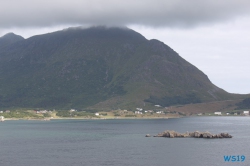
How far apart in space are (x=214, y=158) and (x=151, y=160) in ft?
68.4

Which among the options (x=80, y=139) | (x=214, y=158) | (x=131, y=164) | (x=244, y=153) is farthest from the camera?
(x=80, y=139)

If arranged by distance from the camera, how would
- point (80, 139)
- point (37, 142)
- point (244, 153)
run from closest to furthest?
point (244, 153) → point (37, 142) → point (80, 139)

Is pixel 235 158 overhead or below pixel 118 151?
below

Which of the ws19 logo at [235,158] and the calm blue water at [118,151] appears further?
the ws19 logo at [235,158]

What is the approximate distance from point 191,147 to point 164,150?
46.3 feet

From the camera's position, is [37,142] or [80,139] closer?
[37,142]

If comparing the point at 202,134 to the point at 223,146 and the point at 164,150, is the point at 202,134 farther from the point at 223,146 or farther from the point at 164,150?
the point at 164,150

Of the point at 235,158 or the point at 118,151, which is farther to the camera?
the point at 118,151

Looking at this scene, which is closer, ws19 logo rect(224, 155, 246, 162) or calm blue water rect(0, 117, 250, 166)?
calm blue water rect(0, 117, 250, 166)

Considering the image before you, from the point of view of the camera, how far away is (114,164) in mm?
112500

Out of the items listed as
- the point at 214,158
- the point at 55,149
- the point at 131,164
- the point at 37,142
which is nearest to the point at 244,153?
the point at 214,158

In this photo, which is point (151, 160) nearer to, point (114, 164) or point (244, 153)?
point (114, 164)

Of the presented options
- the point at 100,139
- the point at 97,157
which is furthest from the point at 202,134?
the point at 97,157

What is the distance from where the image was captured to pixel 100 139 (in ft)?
592
